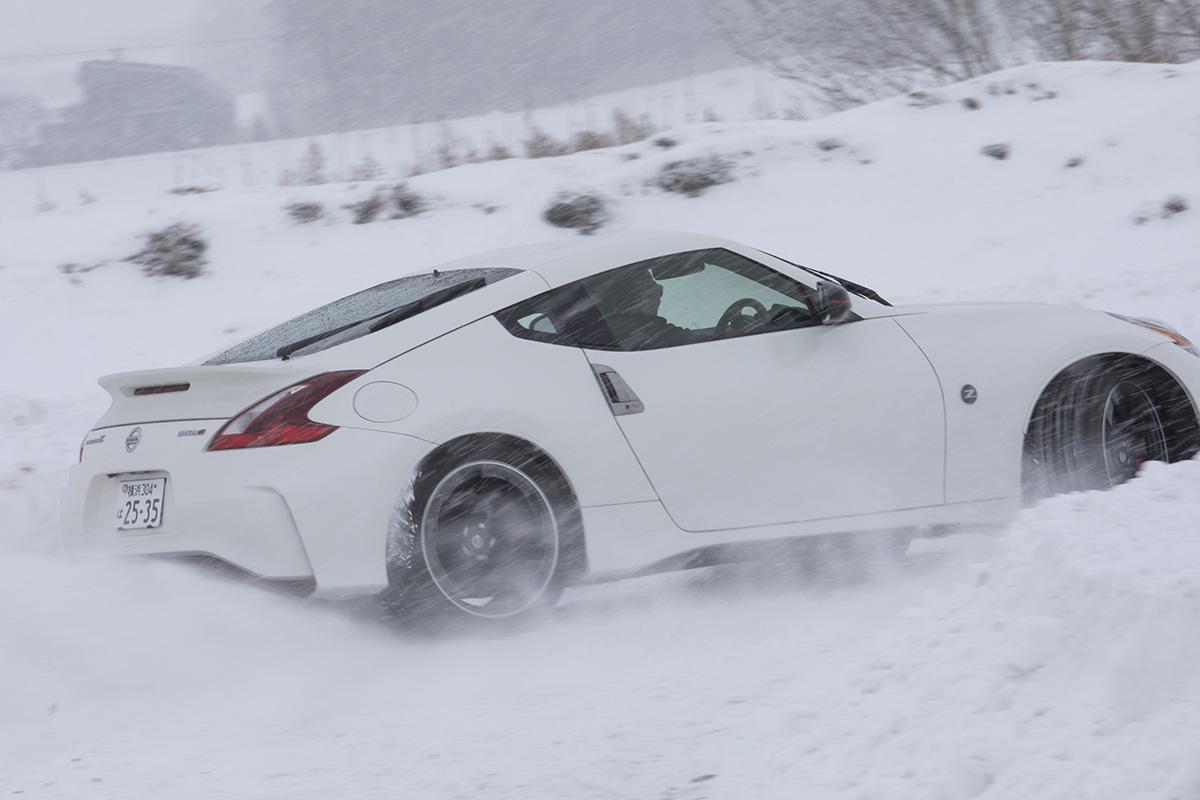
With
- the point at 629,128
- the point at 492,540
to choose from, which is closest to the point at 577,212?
the point at 629,128

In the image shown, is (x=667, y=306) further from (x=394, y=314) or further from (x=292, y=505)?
(x=292, y=505)

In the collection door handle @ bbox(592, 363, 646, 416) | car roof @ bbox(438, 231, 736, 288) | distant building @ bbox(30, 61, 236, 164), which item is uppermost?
distant building @ bbox(30, 61, 236, 164)

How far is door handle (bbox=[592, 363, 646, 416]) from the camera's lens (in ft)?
15.8

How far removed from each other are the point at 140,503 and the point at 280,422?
1.88 ft

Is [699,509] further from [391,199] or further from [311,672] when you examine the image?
[391,199]

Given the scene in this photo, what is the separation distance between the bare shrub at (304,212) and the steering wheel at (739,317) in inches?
297

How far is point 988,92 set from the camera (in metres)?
13.7

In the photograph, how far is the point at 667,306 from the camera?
204 inches

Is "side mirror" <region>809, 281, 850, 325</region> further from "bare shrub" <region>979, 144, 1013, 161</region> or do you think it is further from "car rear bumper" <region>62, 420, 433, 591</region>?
"bare shrub" <region>979, 144, 1013, 161</region>

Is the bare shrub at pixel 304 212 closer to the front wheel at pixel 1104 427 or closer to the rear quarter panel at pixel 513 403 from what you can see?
the rear quarter panel at pixel 513 403

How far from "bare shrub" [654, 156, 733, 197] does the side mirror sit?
7385 mm

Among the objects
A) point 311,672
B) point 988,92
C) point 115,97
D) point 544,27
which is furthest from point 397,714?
point 544,27

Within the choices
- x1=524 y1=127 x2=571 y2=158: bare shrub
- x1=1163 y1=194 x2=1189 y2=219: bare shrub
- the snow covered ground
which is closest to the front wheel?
the snow covered ground

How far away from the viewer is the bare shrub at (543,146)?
1415 centimetres
